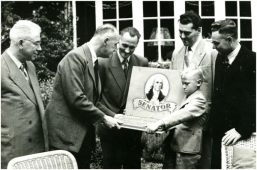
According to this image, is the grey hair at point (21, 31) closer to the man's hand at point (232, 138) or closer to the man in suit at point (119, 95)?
the man in suit at point (119, 95)

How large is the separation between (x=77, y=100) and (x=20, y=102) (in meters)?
0.55

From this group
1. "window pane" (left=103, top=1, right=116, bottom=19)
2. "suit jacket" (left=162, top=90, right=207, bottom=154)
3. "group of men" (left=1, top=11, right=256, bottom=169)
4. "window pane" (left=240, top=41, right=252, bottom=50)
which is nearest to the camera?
"group of men" (left=1, top=11, right=256, bottom=169)

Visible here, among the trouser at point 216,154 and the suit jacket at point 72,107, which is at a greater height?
the suit jacket at point 72,107

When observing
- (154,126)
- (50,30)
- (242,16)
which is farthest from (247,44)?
(154,126)

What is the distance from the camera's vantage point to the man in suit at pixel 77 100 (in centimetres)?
358

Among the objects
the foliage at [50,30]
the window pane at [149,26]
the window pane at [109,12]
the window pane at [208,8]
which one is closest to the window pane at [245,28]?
the window pane at [208,8]

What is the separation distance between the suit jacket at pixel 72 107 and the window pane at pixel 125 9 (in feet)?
17.0

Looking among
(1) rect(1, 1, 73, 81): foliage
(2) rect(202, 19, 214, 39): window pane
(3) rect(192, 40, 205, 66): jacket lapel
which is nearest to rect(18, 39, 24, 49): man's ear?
(3) rect(192, 40, 205, 66): jacket lapel

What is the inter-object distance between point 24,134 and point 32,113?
0.20m

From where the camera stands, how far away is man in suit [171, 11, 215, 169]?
3748 mm

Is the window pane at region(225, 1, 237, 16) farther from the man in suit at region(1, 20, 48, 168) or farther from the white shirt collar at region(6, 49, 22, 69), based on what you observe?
the white shirt collar at region(6, 49, 22, 69)

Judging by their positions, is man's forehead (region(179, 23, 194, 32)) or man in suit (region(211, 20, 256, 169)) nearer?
man in suit (region(211, 20, 256, 169))

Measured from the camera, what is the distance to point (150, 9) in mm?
8648

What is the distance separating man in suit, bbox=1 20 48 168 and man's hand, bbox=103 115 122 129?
2.03ft
